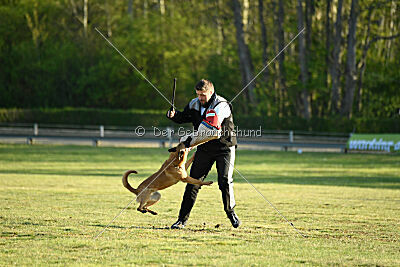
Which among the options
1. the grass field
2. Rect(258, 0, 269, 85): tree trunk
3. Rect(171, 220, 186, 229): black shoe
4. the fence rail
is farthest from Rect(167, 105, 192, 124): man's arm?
Rect(258, 0, 269, 85): tree trunk

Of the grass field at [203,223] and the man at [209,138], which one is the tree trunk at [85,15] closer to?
the grass field at [203,223]

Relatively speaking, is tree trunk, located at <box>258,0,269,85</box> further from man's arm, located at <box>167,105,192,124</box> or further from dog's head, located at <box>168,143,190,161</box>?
dog's head, located at <box>168,143,190,161</box>

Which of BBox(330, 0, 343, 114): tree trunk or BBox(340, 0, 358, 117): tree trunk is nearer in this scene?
BBox(340, 0, 358, 117): tree trunk

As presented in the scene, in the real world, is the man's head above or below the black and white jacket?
above

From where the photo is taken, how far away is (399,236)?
9.62 metres

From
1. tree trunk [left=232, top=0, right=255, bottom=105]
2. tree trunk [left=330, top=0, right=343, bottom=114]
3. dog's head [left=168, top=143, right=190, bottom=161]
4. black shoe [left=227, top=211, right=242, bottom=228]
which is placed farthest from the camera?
tree trunk [left=232, top=0, right=255, bottom=105]

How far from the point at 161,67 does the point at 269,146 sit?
23.0 metres

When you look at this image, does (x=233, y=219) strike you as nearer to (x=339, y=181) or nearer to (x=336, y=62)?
(x=339, y=181)

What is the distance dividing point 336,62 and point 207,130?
35959mm

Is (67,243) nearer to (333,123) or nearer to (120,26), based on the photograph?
(333,123)

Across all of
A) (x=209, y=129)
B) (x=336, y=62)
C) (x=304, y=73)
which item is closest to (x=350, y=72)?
(x=336, y=62)

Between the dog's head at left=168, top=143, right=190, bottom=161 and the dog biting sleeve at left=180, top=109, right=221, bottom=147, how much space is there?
0.08 meters

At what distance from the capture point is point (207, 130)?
916cm

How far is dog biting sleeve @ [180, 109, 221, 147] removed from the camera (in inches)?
361
